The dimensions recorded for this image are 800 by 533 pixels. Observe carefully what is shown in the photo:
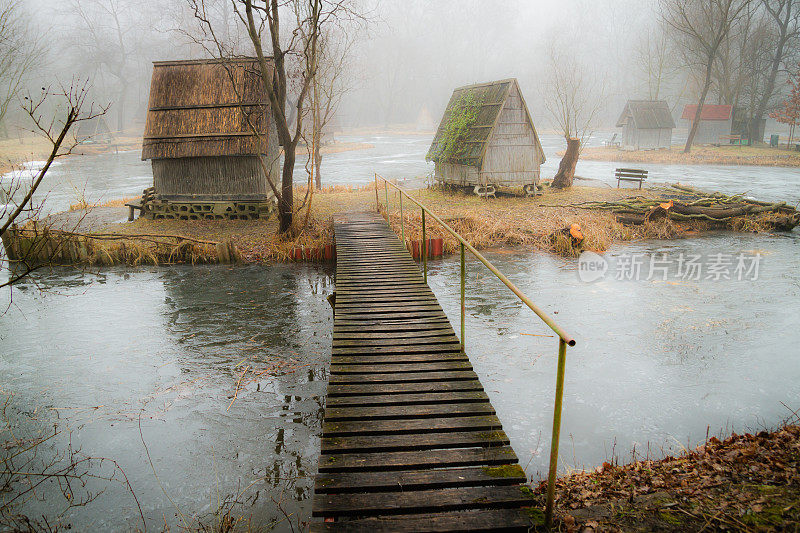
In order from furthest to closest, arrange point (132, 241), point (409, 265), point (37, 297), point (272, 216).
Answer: point (272, 216) < point (132, 241) < point (37, 297) < point (409, 265)

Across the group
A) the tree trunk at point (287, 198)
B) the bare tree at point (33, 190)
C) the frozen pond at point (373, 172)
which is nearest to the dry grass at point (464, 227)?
the tree trunk at point (287, 198)

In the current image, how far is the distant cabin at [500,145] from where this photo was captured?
1908cm

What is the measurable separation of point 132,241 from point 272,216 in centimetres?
494

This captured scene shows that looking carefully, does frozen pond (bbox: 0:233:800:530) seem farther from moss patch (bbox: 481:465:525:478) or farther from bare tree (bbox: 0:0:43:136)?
bare tree (bbox: 0:0:43:136)

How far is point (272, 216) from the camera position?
17984mm

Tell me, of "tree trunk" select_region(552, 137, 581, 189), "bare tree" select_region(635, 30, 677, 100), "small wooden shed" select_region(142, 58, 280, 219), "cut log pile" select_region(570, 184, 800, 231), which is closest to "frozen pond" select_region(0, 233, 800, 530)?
"cut log pile" select_region(570, 184, 800, 231)

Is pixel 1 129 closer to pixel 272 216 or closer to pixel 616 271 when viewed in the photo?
pixel 272 216

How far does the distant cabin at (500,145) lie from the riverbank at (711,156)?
2056 cm

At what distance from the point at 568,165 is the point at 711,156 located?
22.6m

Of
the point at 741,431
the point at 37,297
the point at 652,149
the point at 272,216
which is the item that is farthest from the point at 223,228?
the point at 652,149

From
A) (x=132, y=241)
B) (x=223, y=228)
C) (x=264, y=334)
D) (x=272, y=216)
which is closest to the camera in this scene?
(x=264, y=334)

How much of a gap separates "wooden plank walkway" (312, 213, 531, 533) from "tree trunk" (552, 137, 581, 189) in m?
16.7

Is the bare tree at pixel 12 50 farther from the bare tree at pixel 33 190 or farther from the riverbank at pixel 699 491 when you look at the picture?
the riverbank at pixel 699 491

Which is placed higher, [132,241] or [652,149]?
[652,149]
